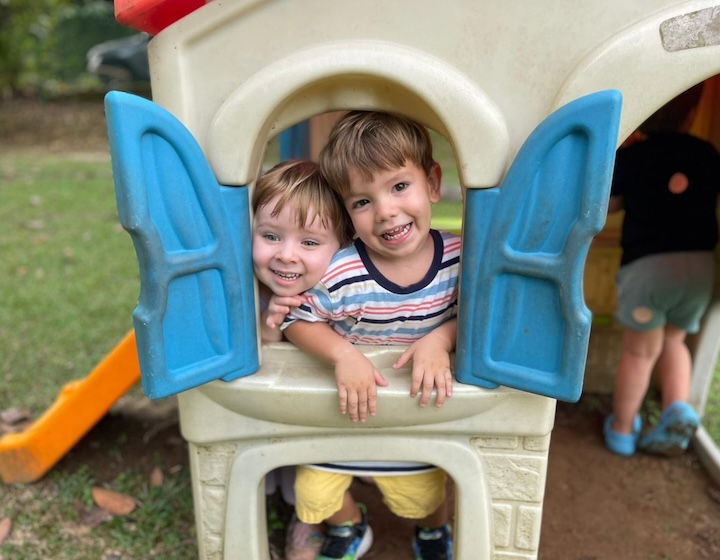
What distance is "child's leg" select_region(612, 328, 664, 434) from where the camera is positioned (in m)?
2.49

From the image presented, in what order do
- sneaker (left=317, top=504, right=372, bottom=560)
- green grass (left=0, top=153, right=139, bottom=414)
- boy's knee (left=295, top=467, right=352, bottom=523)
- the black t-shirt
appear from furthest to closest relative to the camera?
green grass (left=0, top=153, right=139, bottom=414)
the black t-shirt
sneaker (left=317, top=504, right=372, bottom=560)
boy's knee (left=295, top=467, right=352, bottom=523)

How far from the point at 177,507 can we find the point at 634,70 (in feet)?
6.06

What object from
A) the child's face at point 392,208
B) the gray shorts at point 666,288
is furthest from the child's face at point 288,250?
the gray shorts at point 666,288

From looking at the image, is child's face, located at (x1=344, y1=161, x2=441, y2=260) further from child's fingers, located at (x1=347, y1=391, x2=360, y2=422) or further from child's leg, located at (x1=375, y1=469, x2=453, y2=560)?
child's leg, located at (x1=375, y1=469, x2=453, y2=560)

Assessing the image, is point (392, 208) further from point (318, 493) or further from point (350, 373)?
point (318, 493)

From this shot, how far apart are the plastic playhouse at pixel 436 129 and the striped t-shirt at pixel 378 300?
0.31ft

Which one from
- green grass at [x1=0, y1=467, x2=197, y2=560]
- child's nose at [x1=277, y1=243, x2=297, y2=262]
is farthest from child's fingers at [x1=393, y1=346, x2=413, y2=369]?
green grass at [x1=0, y1=467, x2=197, y2=560]

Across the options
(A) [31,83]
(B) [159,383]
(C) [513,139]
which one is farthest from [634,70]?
(A) [31,83]

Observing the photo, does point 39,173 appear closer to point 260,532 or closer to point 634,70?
point 260,532

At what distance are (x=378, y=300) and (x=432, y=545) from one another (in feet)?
2.68

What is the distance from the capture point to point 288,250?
1.61 metres

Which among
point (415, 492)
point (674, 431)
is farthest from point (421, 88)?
point (674, 431)

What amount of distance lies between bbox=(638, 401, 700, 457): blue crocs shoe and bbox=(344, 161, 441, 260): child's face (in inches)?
55.9

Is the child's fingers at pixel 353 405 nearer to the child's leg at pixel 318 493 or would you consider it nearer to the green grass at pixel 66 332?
the child's leg at pixel 318 493
